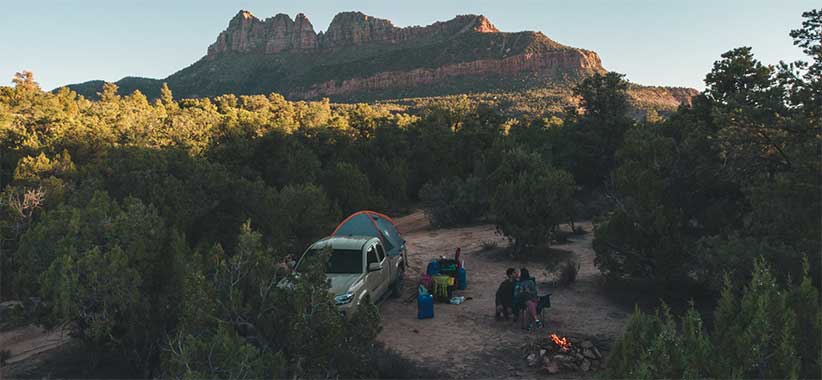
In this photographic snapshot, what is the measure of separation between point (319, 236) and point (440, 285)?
4.58 m

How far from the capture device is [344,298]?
30.7 ft

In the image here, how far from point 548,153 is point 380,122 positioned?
1726 centimetres

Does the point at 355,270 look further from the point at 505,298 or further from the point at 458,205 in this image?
the point at 458,205

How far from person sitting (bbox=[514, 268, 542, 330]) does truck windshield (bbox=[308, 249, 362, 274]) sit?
11.3 ft

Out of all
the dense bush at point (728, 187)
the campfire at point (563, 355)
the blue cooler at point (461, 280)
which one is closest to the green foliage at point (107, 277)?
the campfire at point (563, 355)

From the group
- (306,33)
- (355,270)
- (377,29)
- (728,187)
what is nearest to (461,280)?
(355,270)

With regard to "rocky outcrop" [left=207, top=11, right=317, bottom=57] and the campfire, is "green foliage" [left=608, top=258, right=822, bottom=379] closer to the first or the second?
the campfire

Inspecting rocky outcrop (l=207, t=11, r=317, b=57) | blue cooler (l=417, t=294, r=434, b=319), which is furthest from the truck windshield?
rocky outcrop (l=207, t=11, r=317, b=57)

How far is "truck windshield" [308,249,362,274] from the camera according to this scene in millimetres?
10469

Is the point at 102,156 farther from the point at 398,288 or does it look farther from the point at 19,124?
the point at 398,288

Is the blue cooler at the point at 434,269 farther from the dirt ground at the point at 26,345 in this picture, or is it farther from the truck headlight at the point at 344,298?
the dirt ground at the point at 26,345

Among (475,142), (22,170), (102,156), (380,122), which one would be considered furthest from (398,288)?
(380,122)

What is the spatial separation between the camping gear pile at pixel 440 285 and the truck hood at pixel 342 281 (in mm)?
1746

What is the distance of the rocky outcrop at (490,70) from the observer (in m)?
91.4
